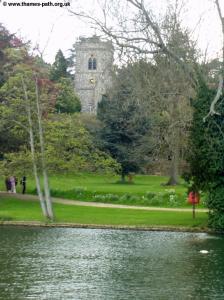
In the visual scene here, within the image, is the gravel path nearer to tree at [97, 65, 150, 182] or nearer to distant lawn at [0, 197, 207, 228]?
distant lawn at [0, 197, 207, 228]

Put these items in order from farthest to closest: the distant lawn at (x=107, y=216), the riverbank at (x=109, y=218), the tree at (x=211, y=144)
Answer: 1. the distant lawn at (x=107, y=216)
2. the riverbank at (x=109, y=218)
3. the tree at (x=211, y=144)

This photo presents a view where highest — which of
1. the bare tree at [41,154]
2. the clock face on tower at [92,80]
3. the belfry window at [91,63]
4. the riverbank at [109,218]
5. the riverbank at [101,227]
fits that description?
the belfry window at [91,63]

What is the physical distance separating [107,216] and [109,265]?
12.1 m

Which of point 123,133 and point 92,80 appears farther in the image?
point 92,80

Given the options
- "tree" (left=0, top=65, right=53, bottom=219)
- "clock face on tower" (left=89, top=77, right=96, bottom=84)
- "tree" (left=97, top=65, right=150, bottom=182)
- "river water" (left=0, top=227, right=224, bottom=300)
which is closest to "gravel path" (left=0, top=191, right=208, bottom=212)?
"tree" (left=0, top=65, right=53, bottom=219)

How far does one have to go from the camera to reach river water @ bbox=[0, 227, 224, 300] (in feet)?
51.1

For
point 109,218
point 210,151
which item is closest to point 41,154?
point 109,218

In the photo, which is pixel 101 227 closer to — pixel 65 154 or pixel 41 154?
pixel 65 154

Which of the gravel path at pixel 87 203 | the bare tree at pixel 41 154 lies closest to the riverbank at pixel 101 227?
the bare tree at pixel 41 154

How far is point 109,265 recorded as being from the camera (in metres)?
19.5

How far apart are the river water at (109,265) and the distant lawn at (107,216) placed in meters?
1.97

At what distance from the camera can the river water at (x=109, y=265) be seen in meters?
15.6

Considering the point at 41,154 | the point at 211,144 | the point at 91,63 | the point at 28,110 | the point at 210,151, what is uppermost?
the point at 91,63

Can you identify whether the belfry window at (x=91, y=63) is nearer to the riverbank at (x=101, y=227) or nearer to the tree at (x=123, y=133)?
the tree at (x=123, y=133)
